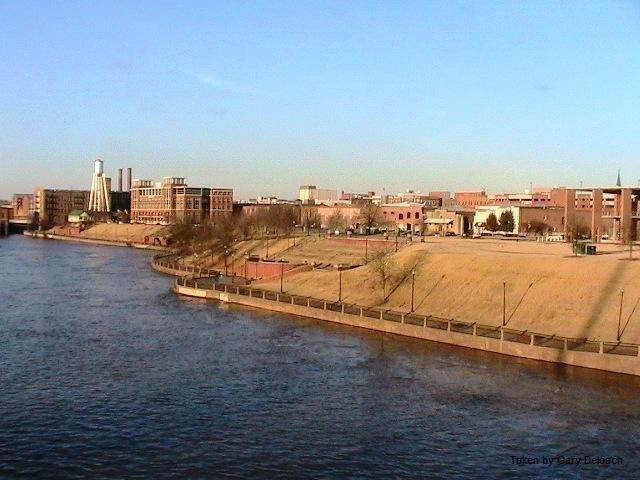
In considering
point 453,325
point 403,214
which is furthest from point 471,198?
point 453,325

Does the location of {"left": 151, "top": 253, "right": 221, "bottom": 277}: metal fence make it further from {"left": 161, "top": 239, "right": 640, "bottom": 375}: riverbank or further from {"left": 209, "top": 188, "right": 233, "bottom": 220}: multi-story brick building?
{"left": 209, "top": 188, "right": 233, "bottom": 220}: multi-story brick building

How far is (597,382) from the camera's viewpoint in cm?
3072

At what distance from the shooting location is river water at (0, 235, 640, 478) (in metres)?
21.8

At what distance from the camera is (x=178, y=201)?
577 ft

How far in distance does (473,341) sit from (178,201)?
145531 millimetres

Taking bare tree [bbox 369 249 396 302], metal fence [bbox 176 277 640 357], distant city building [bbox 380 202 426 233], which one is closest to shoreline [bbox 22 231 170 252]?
distant city building [bbox 380 202 426 233]

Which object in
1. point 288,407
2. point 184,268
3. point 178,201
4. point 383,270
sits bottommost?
point 288,407

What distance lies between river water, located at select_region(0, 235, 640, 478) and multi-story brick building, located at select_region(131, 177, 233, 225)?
131431 millimetres

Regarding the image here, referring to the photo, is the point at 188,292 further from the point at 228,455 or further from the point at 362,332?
the point at 228,455

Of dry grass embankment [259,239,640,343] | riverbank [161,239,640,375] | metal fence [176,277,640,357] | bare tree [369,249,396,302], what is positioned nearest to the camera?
metal fence [176,277,640,357]

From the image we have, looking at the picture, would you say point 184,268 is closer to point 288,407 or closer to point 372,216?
point 372,216

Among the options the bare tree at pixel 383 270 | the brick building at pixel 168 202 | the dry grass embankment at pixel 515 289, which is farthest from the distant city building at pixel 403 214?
the bare tree at pixel 383 270

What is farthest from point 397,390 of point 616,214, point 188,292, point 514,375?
point 616,214

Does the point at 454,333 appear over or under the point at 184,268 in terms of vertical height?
under
